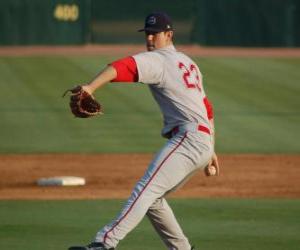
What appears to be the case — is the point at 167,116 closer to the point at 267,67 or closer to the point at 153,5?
the point at 267,67

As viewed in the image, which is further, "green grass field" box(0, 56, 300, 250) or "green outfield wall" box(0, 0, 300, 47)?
"green outfield wall" box(0, 0, 300, 47)

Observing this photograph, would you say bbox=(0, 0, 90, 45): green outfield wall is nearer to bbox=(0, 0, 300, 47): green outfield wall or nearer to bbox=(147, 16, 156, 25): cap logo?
bbox=(0, 0, 300, 47): green outfield wall

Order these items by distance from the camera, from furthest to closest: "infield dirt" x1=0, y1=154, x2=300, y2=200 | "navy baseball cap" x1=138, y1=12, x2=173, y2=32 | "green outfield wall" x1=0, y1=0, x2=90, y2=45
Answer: "green outfield wall" x1=0, y1=0, x2=90, y2=45, "infield dirt" x1=0, y1=154, x2=300, y2=200, "navy baseball cap" x1=138, y1=12, x2=173, y2=32

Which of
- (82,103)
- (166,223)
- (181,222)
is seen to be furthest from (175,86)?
(181,222)

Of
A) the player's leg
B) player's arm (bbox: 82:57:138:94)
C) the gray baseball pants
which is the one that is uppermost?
player's arm (bbox: 82:57:138:94)

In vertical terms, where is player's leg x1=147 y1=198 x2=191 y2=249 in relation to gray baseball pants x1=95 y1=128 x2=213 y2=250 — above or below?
below

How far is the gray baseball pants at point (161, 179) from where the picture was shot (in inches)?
336

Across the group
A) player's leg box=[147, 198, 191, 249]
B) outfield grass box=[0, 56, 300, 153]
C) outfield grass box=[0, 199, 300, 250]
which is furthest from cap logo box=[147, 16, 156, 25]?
outfield grass box=[0, 56, 300, 153]

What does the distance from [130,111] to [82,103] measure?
1274 centimetres

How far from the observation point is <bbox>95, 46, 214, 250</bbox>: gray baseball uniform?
336 inches

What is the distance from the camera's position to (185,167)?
28.6ft

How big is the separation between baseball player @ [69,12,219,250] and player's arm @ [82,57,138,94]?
Answer: 84mm

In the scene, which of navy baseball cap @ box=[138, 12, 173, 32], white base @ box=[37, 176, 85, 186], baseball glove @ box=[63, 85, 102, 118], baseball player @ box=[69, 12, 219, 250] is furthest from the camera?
white base @ box=[37, 176, 85, 186]

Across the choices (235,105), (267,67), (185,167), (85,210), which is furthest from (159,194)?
(267,67)
